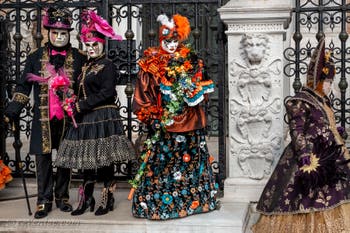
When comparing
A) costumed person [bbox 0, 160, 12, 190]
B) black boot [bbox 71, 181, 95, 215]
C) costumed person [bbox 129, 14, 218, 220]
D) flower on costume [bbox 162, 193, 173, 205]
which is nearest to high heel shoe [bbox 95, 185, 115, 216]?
black boot [bbox 71, 181, 95, 215]

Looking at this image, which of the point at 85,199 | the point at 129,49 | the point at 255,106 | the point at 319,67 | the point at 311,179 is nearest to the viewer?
the point at 311,179

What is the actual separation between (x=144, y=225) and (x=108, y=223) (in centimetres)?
34

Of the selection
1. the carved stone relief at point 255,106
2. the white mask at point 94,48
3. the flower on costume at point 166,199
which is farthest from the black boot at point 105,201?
the carved stone relief at point 255,106

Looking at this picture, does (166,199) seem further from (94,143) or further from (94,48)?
(94,48)

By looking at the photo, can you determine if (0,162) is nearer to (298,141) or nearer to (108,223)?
(108,223)

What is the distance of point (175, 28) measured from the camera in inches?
215

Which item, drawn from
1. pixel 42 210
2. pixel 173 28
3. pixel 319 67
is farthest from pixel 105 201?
pixel 319 67

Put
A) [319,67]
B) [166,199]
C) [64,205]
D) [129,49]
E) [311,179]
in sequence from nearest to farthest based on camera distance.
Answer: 1. [311,179]
2. [319,67]
3. [166,199]
4. [64,205]
5. [129,49]

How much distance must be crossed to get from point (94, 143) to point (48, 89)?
2.41 ft

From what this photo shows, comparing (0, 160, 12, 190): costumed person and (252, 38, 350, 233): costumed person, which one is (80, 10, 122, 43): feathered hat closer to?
(252, 38, 350, 233): costumed person

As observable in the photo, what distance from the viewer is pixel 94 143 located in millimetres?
5613

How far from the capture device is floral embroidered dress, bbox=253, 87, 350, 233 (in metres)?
5.21

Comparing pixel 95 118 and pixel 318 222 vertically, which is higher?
pixel 95 118

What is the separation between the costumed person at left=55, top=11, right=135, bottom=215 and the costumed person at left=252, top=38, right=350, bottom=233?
5.00 feet
